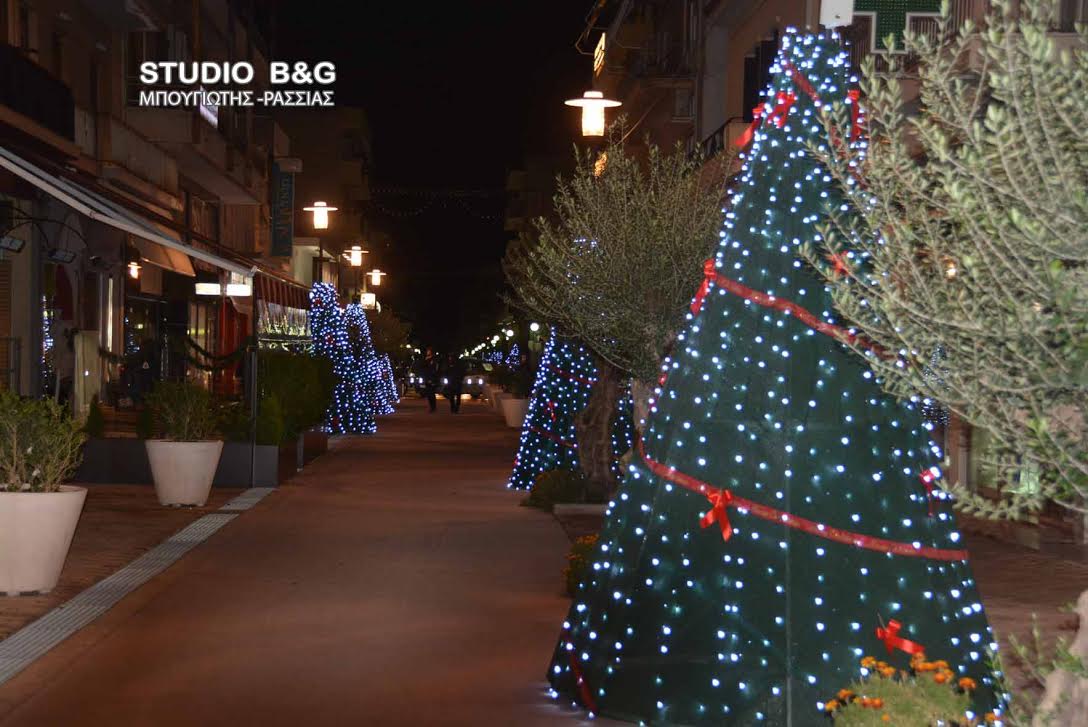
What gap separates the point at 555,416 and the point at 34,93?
809cm

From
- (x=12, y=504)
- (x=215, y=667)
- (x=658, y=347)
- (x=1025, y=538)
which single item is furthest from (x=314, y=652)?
(x=1025, y=538)

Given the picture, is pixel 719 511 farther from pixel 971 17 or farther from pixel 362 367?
pixel 362 367

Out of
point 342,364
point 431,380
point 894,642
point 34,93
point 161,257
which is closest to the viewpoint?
point 894,642

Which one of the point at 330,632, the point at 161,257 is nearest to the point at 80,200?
the point at 330,632

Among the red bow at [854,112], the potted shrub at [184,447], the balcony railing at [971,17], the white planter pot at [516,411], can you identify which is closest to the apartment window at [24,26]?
the potted shrub at [184,447]

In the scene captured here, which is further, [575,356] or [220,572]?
[575,356]

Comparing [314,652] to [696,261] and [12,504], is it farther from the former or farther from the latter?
[696,261]

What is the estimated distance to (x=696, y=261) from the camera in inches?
492

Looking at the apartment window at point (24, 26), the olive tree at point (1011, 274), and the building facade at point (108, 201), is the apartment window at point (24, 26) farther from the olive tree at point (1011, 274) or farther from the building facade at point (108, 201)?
the olive tree at point (1011, 274)

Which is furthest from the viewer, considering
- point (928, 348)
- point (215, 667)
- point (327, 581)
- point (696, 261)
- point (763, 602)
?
point (696, 261)

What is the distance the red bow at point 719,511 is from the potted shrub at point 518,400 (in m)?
28.2

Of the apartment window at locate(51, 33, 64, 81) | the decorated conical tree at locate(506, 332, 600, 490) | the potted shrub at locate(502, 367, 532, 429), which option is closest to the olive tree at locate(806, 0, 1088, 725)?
the decorated conical tree at locate(506, 332, 600, 490)

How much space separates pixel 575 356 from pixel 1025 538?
675 centimetres

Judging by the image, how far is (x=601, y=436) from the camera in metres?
17.0
